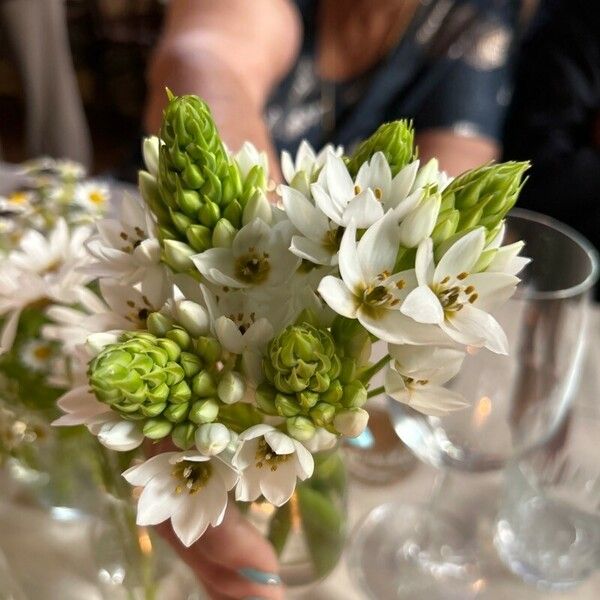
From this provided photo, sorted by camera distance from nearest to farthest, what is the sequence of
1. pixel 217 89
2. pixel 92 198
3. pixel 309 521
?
pixel 309 521, pixel 92 198, pixel 217 89

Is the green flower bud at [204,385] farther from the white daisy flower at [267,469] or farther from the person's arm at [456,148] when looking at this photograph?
the person's arm at [456,148]

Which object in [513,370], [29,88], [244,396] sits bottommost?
[29,88]

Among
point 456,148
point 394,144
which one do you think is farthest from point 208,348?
point 456,148

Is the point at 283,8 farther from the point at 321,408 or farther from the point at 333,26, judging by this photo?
the point at 321,408

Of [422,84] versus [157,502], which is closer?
[157,502]

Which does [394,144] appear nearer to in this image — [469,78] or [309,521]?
[309,521]

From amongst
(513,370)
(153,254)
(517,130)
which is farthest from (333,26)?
(153,254)

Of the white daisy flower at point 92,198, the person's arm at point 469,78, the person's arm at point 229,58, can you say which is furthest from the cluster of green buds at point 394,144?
the person's arm at point 469,78
